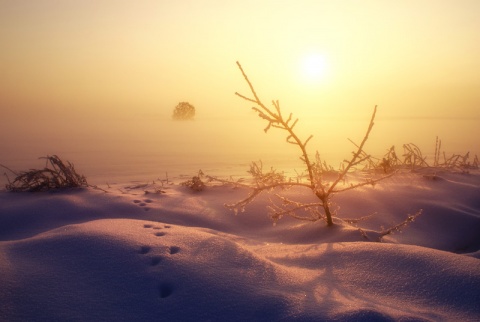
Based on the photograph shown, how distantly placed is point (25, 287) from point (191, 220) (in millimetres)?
1577

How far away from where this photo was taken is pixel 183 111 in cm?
1644

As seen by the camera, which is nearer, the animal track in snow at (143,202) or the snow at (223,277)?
the snow at (223,277)

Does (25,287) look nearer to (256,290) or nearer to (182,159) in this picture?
(256,290)

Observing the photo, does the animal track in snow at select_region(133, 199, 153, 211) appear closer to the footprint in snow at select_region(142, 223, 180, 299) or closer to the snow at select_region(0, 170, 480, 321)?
the snow at select_region(0, 170, 480, 321)

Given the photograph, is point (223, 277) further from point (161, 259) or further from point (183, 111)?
point (183, 111)

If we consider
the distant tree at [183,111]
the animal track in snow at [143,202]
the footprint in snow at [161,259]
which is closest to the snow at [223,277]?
the footprint in snow at [161,259]

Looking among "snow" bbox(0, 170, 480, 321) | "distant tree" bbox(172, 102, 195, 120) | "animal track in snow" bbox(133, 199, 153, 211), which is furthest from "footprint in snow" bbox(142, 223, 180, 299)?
"distant tree" bbox(172, 102, 195, 120)

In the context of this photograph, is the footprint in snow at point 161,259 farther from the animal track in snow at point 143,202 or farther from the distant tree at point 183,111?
the distant tree at point 183,111

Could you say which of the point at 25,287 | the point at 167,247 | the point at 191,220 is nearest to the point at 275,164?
the point at 191,220

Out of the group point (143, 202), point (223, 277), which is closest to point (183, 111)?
point (143, 202)

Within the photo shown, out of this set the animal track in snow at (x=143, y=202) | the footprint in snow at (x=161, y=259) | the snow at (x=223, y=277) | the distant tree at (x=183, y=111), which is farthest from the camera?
the distant tree at (x=183, y=111)

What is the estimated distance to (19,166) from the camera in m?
5.41

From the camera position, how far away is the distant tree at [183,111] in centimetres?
1639

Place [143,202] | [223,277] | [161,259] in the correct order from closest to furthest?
[223,277] → [161,259] → [143,202]
